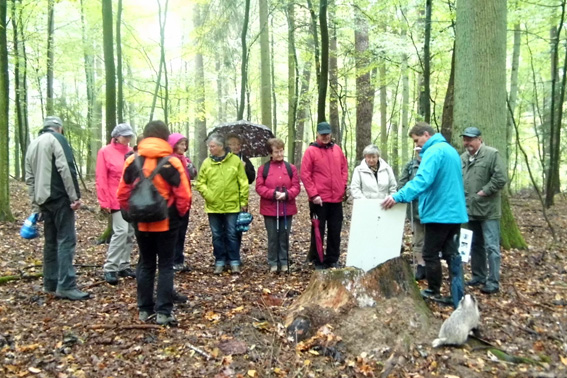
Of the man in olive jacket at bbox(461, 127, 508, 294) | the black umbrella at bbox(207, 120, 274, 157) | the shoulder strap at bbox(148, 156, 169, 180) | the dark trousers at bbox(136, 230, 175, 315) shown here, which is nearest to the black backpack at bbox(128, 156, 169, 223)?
the shoulder strap at bbox(148, 156, 169, 180)

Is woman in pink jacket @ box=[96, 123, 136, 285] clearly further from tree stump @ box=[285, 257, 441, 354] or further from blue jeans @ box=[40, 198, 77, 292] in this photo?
tree stump @ box=[285, 257, 441, 354]

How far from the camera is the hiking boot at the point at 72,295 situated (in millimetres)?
4938

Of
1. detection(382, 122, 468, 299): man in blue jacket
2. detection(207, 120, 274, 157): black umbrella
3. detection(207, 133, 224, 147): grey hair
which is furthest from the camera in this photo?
detection(207, 120, 274, 157): black umbrella

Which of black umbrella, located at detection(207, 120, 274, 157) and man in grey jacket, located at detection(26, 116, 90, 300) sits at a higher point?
black umbrella, located at detection(207, 120, 274, 157)

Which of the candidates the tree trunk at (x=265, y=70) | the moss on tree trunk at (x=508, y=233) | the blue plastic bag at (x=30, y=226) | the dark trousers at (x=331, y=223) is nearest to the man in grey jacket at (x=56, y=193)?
the blue plastic bag at (x=30, y=226)

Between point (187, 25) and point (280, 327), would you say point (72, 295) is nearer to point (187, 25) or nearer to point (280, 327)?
point (280, 327)

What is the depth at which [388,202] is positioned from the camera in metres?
4.68

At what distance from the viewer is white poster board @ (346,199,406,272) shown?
4770 millimetres

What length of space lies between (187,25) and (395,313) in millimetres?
22653

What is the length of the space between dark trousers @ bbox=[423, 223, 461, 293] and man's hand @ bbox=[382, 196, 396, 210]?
51cm

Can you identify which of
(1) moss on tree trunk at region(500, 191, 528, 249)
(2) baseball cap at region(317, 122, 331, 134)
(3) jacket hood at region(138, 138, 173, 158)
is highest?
(2) baseball cap at region(317, 122, 331, 134)

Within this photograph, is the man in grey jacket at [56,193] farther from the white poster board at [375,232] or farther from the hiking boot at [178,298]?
the white poster board at [375,232]

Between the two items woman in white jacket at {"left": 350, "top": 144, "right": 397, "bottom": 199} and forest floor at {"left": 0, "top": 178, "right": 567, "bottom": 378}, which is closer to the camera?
forest floor at {"left": 0, "top": 178, "right": 567, "bottom": 378}

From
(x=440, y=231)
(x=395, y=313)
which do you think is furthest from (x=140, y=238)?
(x=440, y=231)
